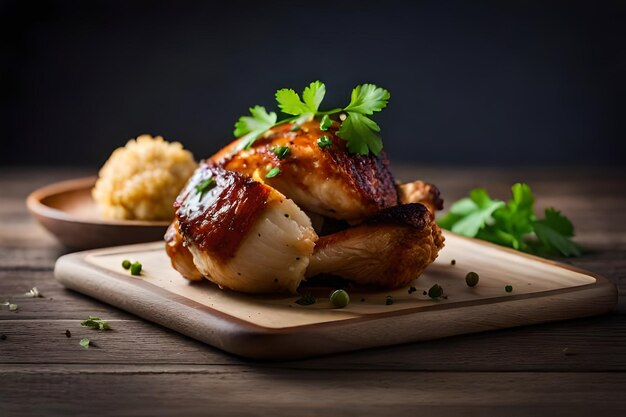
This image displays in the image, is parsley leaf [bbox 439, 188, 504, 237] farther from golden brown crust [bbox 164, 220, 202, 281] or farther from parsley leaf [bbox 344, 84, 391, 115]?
golden brown crust [bbox 164, 220, 202, 281]

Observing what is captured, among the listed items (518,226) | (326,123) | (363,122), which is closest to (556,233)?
(518,226)

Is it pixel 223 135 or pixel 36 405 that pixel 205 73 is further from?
pixel 36 405

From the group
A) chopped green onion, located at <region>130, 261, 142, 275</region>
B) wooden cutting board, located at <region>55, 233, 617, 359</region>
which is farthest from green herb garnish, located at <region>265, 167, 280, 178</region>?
chopped green onion, located at <region>130, 261, 142, 275</region>

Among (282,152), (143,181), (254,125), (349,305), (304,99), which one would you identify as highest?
(304,99)

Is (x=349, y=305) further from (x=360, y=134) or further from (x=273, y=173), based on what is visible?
(x=360, y=134)

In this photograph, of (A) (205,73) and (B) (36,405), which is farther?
(A) (205,73)

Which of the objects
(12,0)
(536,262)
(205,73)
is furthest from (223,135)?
(536,262)
